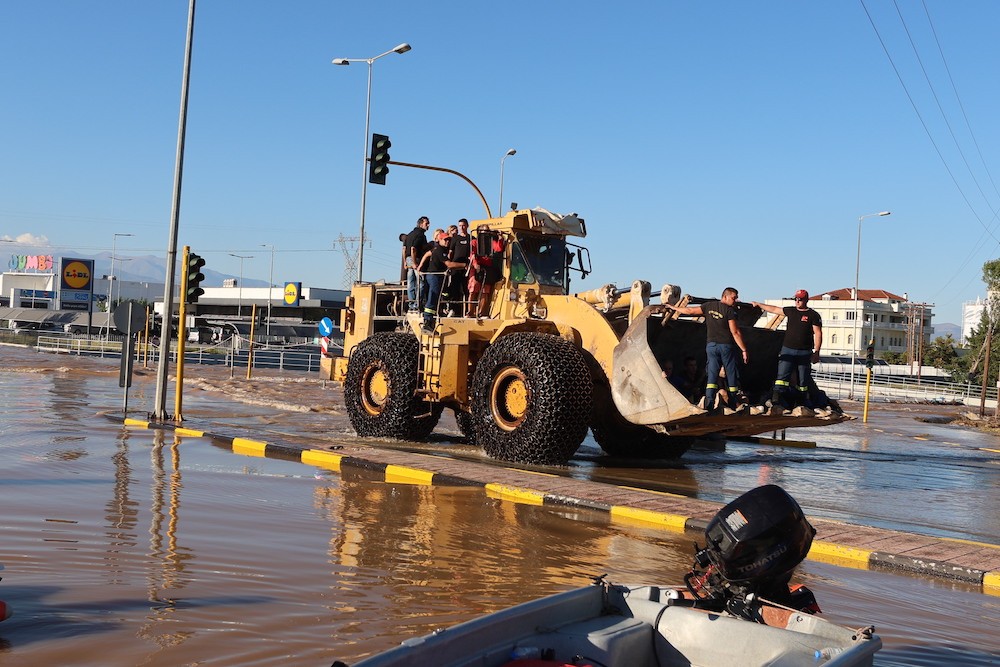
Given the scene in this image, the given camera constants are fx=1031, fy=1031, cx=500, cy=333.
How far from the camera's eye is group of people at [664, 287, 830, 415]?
38.9 ft

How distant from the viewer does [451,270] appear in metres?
14.7

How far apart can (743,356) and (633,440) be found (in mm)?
3415

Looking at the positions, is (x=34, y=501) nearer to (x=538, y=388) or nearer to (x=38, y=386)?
(x=538, y=388)

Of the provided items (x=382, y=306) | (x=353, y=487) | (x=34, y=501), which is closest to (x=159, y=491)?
(x=34, y=501)

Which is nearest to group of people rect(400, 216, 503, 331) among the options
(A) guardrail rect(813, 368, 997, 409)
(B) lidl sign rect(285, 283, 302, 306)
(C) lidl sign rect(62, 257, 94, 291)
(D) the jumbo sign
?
(A) guardrail rect(813, 368, 997, 409)

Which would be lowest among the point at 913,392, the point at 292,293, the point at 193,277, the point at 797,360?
the point at 913,392

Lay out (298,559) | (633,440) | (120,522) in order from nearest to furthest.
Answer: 1. (298,559)
2. (120,522)
3. (633,440)

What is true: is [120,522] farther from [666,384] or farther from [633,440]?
[633,440]

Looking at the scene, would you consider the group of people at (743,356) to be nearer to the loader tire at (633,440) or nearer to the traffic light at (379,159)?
the loader tire at (633,440)

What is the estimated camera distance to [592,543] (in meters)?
8.30

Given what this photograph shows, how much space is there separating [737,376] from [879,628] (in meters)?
5.99

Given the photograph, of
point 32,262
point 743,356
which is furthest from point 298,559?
point 32,262

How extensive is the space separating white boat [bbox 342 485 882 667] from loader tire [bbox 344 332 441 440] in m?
10.5

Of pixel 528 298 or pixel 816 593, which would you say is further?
pixel 528 298
